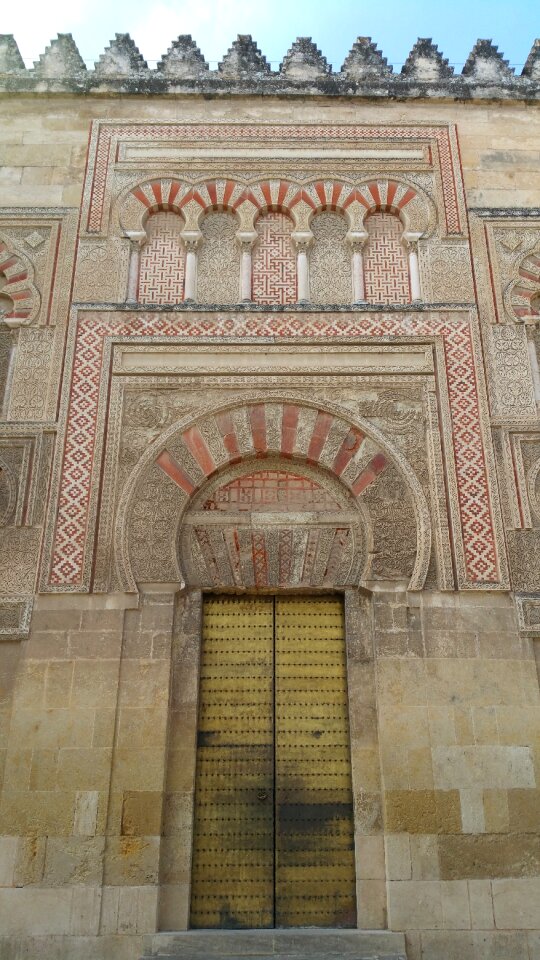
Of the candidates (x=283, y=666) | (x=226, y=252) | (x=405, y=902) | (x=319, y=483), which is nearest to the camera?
(x=405, y=902)

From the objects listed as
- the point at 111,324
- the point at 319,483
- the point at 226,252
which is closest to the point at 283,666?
the point at 319,483

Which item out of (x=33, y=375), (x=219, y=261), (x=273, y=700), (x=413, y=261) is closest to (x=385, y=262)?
(x=413, y=261)

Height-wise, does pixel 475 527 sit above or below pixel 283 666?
above

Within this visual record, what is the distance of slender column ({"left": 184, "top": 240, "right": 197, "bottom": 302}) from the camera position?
692 centimetres

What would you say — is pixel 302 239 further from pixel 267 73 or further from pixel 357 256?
pixel 267 73

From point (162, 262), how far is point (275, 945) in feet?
17.1

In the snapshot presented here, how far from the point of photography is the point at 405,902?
4965 millimetres

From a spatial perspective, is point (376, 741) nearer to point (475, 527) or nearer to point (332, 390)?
point (475, 527)

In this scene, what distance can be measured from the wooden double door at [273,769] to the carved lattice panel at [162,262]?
106 inches

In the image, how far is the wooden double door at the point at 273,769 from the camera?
5.14 meters

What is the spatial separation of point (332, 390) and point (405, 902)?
11.7 ft

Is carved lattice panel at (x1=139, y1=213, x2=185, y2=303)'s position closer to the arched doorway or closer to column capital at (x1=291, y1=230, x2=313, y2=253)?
column capital at (x1=291, y1=230, x2=313, y2=253)

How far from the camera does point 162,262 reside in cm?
713

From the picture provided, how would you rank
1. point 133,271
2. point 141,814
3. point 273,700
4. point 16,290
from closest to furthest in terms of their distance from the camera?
point 141,814 → point 273,700 → point 16,290 → point 133,271
